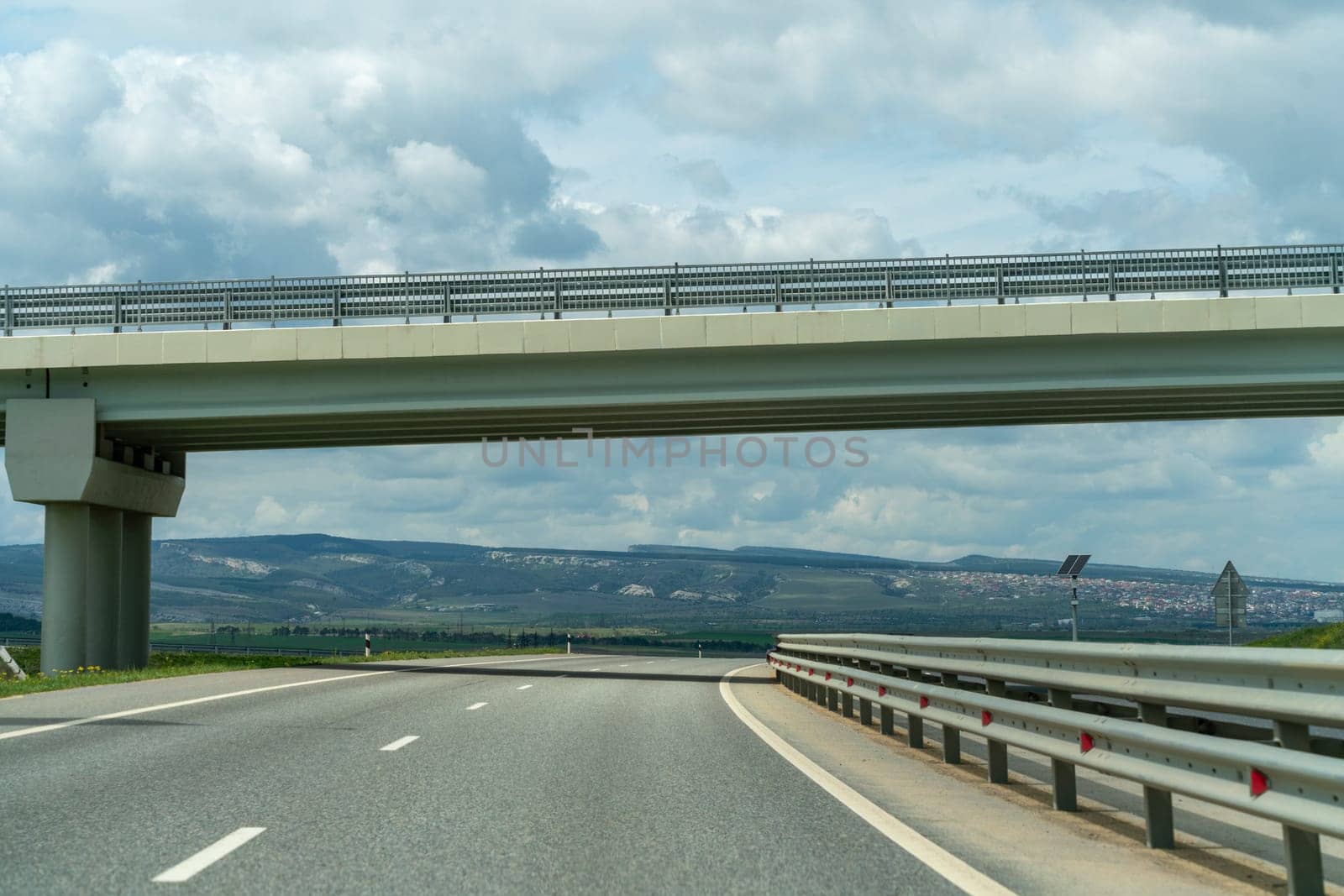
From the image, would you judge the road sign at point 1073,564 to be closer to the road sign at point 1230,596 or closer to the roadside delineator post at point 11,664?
the road sign at point 1230,596

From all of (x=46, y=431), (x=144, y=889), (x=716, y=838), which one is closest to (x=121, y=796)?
(x=144, y=889)

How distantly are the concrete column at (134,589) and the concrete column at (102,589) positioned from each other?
2785 mm

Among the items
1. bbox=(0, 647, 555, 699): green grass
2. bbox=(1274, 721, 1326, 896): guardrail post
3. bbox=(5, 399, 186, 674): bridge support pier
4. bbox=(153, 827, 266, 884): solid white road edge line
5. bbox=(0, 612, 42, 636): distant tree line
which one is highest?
bbox=(5, 399, 186, 674): bridge support pier

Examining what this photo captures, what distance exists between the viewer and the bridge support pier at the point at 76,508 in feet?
110

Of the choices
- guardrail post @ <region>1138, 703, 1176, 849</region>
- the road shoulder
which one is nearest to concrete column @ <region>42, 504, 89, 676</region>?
the road shoulder

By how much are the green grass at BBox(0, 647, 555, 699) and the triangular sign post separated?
855 inches

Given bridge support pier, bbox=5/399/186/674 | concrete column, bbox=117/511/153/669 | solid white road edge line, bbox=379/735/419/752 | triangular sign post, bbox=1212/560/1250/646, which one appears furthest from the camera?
concrete column, bbox=117/511/153/669

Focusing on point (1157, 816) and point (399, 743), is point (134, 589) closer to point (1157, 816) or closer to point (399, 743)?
point (399, 743)

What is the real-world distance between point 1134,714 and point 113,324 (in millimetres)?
28767

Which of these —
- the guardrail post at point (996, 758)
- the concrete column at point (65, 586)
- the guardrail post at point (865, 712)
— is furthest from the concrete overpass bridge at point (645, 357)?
the guardrail post at point (996, 758)

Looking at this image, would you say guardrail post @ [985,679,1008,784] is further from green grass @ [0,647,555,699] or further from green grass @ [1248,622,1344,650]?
green grass @ [1248,622,1344,650]

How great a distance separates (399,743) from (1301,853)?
9.27 metres

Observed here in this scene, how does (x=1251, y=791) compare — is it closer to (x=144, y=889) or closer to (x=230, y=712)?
(x=144, y=889)

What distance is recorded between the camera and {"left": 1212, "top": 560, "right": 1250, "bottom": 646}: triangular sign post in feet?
101
